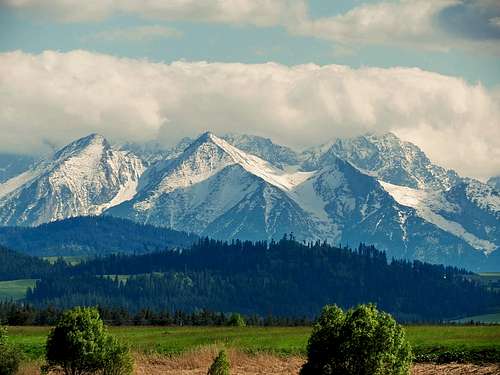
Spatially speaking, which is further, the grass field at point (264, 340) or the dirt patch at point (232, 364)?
the dirt patch at point (232, 364)

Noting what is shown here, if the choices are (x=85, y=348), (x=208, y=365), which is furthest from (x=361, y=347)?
(x=208, y=365)

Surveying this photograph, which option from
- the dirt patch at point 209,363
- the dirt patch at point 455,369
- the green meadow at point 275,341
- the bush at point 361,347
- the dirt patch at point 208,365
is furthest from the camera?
the dirt patch at point 209,363

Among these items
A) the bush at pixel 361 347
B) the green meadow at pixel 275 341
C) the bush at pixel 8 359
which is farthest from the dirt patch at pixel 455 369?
the bush at pixel 8 359

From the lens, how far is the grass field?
139 m

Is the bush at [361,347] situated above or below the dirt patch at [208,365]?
above

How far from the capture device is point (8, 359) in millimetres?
134250

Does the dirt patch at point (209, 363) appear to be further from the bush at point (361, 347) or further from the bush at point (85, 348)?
the bush at point (361, 347)

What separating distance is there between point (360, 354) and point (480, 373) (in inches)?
936

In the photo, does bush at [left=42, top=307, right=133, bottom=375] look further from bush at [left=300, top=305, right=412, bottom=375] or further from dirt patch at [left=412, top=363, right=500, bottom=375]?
dirt patch at [left=412, top=363, right=500, bottom=375]

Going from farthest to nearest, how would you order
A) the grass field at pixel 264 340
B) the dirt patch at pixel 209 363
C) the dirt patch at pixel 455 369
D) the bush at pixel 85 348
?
the dirt patch at pixel 209 363 < the grass field at pixel 264 340 < the bush at pixel 85 348 < the dirt patch at pixel 455 369

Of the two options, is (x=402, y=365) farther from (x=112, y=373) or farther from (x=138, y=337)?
(x=138, y=337)

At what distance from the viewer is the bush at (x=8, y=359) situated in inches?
5261

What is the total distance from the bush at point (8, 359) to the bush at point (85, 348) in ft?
20.5

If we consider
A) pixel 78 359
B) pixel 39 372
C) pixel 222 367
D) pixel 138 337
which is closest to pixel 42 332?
pixel 138 337
